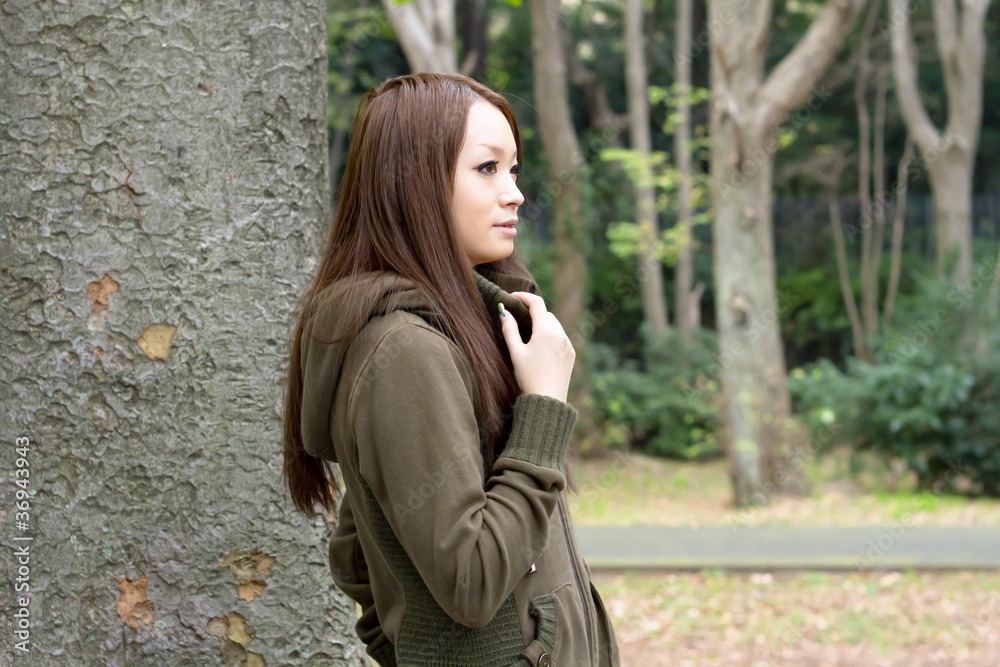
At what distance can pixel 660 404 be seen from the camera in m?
13.5

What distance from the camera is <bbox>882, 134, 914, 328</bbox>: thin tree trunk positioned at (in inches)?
641

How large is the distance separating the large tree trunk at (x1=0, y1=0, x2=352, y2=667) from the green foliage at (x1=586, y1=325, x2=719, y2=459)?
10599 millimetres

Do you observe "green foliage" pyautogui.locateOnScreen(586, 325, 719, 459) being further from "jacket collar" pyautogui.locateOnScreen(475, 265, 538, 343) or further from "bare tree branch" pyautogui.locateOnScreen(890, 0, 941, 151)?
"jacket collar" pyautogui.locateOnScreen(475, 265, 538, 343)

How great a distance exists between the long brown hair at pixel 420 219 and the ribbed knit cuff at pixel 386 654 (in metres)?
0.45

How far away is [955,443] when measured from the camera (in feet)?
30.5

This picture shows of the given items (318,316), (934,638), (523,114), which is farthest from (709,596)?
(523,114)

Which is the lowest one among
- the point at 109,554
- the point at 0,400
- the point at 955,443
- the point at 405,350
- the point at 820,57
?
the point at 955,443

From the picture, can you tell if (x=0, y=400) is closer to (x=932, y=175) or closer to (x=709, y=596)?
(x=709, y=596)

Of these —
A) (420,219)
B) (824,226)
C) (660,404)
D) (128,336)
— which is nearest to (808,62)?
(660,404)

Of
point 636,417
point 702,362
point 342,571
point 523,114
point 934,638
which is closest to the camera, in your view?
point 342,571

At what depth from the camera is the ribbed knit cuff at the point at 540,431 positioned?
1.53 meters

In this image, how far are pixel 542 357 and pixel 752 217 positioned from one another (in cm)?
761

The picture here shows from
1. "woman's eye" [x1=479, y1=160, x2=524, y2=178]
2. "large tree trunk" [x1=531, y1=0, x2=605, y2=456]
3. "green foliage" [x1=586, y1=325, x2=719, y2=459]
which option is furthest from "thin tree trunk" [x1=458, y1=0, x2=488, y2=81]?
"woman's eye" [x1=479, y1=160, x2=524, y2=178]

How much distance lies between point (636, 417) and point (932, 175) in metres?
5.82
